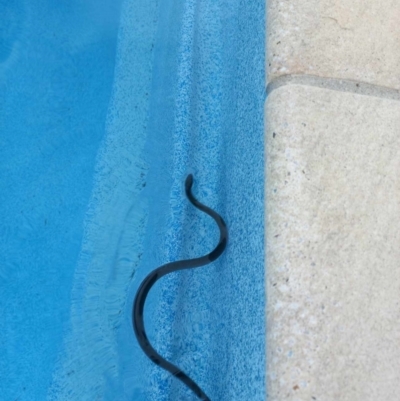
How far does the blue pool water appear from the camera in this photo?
1.06 meters

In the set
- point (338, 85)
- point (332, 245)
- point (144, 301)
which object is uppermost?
point (338, 85)

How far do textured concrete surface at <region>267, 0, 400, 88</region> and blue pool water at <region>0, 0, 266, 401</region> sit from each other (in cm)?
14

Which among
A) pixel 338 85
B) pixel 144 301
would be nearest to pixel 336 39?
pixel 338 85

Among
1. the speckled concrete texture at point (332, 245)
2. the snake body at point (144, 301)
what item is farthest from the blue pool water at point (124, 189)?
the speckled concrete texture at point (332, 245)

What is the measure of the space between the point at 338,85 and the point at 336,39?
0.10m

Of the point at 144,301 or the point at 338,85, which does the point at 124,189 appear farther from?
the point at 338,85

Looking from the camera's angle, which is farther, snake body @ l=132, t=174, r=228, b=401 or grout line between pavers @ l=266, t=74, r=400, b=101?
snake body @ l=132, t=174, r=228, b=401

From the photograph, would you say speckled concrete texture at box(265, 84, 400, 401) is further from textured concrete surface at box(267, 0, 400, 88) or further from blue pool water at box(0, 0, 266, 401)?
blue pool water at box(0, 0, 266, 401)

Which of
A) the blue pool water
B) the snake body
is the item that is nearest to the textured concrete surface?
the blue pool water

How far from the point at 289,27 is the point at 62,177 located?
960 mm

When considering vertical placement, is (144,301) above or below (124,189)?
below

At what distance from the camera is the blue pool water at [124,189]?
41.9 inches

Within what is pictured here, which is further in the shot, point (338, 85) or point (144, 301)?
point (144, 301)

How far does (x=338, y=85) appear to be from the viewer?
2.49 ft
